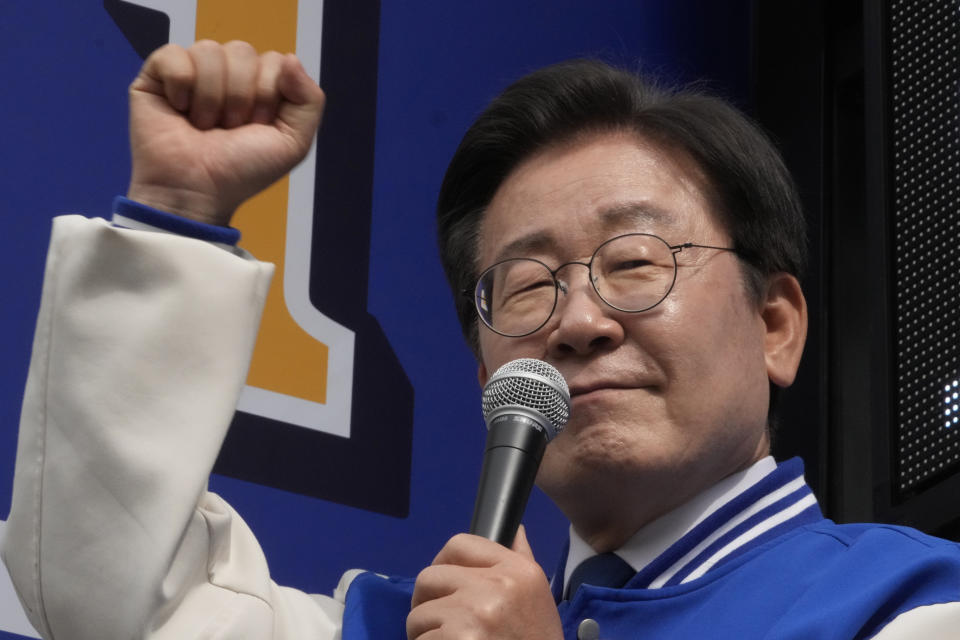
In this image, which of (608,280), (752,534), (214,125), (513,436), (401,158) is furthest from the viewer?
(401,158)

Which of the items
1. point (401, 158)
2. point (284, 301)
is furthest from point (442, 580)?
point (401, 158)

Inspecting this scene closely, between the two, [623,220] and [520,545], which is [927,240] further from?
[520,545]

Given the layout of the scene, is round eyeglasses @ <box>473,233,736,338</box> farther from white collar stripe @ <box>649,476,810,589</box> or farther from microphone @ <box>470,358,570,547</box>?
microphone @ <box>470,358,570,547</box>

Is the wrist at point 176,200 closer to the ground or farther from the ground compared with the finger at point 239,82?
closer to the ground

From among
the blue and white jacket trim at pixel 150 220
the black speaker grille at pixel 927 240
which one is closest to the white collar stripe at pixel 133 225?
the blue and white jacket trim at pixel 150 220

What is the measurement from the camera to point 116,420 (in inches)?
66.6

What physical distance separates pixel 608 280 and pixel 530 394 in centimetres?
51

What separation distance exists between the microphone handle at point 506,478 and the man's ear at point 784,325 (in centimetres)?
72

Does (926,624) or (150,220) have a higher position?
(150,220)

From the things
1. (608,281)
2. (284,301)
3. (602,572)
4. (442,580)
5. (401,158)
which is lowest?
(602,572)

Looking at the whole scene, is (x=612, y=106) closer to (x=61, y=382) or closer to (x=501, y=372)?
(x=501, y=372)

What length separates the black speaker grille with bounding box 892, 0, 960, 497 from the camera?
7.70 feet

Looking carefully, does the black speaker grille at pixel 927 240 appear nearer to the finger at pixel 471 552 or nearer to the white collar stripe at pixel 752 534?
the white collar stripe at pixel 752 534

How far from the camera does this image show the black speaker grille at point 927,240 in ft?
7.70
